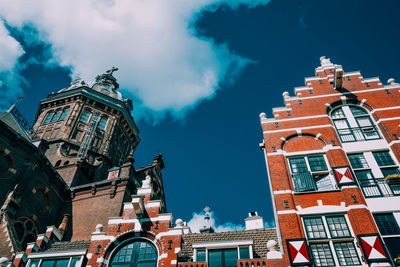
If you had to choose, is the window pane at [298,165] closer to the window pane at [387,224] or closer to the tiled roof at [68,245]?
the window pane at [387,224]

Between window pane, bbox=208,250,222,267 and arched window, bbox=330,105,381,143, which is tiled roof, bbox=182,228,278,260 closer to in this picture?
window pane, bbox=208,250,222,267

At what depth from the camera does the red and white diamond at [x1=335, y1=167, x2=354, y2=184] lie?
12.7 m

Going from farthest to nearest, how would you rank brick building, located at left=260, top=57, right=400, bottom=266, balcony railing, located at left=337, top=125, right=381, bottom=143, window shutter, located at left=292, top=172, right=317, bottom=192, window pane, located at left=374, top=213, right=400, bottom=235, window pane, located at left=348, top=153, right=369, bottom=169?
balcony railing, located at left=337, top=125, right=381, bottom=143, window pane, located at left=348, top=153, right=369, bottom=169, window shutter, located at left=292, top=172, right=317, bottom=192, window pane, located at left=374, top=213, right=400, bottom=235, brick building, located at left=260, top=57, right=400, bottom=266

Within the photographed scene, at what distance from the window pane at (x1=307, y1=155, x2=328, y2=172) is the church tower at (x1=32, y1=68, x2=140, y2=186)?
71.7 ft

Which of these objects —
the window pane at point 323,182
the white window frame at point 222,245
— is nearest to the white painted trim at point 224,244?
the white window frame at point 222,245

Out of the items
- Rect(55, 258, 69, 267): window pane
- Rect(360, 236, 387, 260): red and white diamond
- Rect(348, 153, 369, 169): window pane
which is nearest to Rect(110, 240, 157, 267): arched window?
Rect(55, 258, 69, 267): window pane

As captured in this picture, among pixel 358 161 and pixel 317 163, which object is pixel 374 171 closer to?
pixel 358 161

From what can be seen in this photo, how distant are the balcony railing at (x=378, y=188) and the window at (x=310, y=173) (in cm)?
128

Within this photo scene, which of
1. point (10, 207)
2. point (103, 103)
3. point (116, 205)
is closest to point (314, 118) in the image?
point (116, 205)

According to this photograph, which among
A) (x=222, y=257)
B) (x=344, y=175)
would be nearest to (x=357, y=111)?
(x=344, y=175)

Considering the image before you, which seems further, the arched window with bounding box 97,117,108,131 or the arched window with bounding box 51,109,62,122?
the arched window with bounding box 97,117,108,131

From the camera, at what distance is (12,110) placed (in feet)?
89.4

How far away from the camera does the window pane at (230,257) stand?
11.9 meters

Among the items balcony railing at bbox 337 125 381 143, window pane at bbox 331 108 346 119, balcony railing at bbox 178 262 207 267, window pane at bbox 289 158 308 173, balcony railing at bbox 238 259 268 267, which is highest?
window pane at bbox 331 108 346 119
